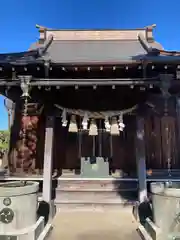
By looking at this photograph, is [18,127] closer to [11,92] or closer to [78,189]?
[11,92]

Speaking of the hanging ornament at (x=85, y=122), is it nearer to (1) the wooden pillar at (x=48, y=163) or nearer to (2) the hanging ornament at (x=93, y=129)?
(2) the hanging ornament at (x=93, y=129)

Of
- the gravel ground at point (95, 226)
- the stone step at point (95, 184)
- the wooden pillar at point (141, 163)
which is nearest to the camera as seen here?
the gravel ground at point (95, 226)

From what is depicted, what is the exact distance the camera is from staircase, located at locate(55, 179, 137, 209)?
19.9 ft

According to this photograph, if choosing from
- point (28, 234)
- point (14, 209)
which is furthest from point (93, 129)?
point (28, 234)

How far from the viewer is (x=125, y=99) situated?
623 centimetres

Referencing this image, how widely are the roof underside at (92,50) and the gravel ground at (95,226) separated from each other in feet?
14.3

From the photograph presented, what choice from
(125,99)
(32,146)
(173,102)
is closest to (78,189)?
(32,146)

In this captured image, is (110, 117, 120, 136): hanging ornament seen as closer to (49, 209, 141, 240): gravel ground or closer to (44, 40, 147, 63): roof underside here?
(44, 40, 147, 63): roof underside

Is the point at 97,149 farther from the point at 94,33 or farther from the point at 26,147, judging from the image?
the point at 94,33

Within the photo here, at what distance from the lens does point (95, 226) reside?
4812mm

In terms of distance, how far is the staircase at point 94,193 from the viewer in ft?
19.9

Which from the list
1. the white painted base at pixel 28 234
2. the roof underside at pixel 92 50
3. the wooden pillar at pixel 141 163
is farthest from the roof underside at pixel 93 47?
the white painted base at pixel 28 234

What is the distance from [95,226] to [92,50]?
573 centimetres

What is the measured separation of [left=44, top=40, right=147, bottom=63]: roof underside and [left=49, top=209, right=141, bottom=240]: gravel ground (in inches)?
171
